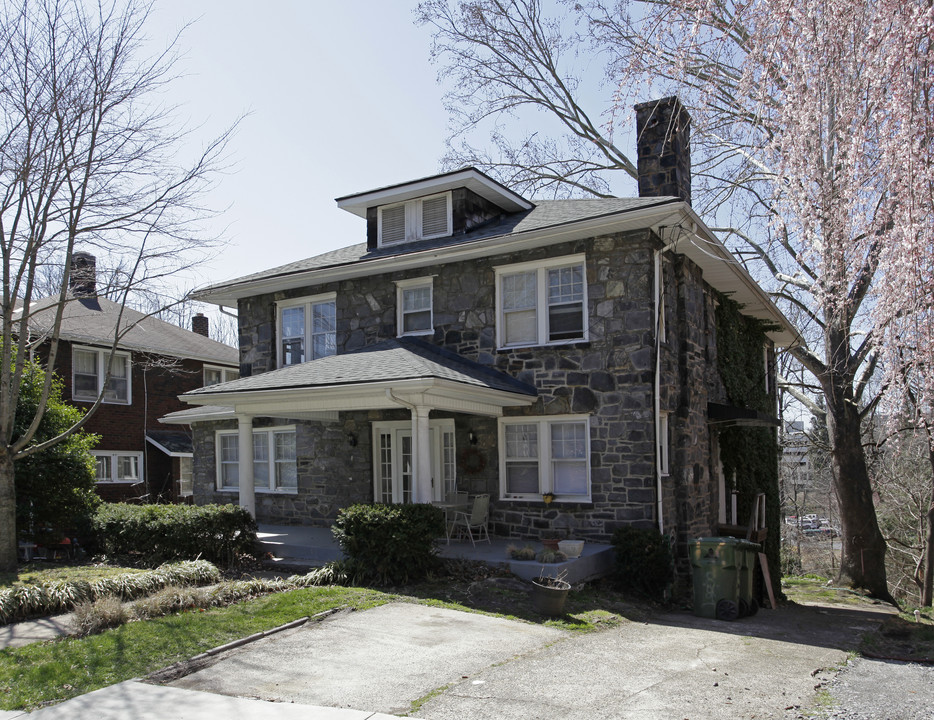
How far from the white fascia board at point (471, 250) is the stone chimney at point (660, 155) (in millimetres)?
2115

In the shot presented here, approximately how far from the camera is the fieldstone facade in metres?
11.8

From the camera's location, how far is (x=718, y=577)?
1048cm

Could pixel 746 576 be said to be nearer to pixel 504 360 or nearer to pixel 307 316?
pixel 504 360

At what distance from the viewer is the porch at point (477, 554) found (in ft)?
32.8

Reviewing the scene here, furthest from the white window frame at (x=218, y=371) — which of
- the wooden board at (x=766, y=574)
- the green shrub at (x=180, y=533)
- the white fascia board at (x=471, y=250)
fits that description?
the wooden board at (x=766, y=574)

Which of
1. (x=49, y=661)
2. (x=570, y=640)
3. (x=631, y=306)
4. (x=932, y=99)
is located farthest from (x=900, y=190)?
(x=49, y=661)

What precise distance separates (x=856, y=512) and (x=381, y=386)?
1153 cm

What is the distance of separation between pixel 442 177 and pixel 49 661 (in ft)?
34.1

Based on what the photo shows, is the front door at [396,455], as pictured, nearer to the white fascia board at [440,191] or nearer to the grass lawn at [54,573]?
the white fascia board at [440,191]

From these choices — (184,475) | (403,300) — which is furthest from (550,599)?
(184,475)

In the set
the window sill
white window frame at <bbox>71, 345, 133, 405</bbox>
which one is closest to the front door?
the window sill

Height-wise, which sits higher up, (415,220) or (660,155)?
(660,155)

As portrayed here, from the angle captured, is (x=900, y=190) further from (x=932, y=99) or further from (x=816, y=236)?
(x=816, y=236)

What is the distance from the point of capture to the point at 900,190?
547cm
